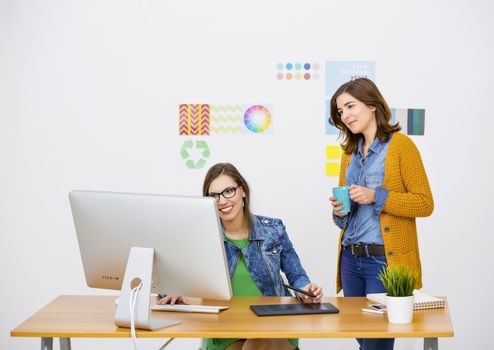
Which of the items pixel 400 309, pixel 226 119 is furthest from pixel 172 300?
pixel 226 119

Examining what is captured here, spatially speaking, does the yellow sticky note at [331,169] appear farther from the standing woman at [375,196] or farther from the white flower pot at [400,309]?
the white flower pot at [400,309]

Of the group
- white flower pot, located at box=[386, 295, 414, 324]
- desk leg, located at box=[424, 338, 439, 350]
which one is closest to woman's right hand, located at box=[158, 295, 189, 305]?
white flower pot, located at box=[386, 295, 414, 324]

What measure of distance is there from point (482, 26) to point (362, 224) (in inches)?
72.4

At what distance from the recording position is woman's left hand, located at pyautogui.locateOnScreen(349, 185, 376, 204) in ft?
7.88

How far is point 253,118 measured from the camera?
3658 mm

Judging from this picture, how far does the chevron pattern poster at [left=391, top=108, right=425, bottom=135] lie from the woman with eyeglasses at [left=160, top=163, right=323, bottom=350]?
1.57m

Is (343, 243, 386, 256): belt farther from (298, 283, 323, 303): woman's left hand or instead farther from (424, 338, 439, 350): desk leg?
(424, 338, 439, 350): desk leg

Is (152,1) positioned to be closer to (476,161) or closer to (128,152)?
(128,152)

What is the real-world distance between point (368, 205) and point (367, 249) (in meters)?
0.18

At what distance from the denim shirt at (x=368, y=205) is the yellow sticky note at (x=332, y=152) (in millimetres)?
1009

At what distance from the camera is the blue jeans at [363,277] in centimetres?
238

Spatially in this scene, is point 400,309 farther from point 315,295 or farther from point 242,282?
point 242,282

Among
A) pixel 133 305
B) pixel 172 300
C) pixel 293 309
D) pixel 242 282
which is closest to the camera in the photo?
pixel 133 305

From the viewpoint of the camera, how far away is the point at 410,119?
12.0ft
